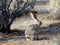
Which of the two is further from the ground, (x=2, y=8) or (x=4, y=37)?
(x=2, y=8)

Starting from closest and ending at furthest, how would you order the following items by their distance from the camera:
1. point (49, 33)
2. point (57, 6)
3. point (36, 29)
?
point (36, 29), point (49, 33), point (57, 6)

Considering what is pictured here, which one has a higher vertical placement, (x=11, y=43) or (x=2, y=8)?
(x=2, y=8)

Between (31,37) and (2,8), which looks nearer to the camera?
(31,37)

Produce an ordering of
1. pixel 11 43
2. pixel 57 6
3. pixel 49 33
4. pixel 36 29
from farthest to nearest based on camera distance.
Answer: pixel 57 6 < pixel 49 33 < pixel 36 29 < pixel 11 43

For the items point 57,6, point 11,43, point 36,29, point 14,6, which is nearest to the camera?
point 11,43

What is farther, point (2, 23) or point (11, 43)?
point (2, 23)

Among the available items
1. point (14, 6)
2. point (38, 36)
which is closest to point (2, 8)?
point (38, 36)

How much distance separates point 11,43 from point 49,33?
130 centimetres

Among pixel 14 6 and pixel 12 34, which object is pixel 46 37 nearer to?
pixel 12 34

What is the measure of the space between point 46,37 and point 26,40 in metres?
0.52

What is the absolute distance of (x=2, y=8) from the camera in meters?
6.97

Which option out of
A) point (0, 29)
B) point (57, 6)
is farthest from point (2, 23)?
point (57, 6)

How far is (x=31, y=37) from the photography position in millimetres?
5738

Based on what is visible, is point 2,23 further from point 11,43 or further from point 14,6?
point 14,6
